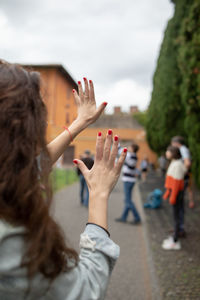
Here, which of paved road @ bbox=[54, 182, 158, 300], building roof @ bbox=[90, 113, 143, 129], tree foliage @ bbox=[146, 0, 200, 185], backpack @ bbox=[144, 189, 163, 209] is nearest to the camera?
paved road @ bbox=[54, 182, 158, 300]

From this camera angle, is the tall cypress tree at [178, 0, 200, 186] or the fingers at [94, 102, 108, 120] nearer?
the fingers at [94, 102, 108, 120]

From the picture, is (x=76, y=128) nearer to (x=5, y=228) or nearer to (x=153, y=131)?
(x=5, y=228)

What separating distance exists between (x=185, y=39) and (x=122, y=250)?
5881 mm

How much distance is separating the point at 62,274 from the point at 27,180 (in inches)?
12.7

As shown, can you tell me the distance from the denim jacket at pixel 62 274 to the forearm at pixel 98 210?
0.17 feet

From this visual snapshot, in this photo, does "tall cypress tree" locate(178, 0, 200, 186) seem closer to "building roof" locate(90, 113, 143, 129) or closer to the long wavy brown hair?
the long wavy brown hair

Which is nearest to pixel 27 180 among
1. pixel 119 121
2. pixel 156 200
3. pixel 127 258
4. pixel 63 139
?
pixel 63 139

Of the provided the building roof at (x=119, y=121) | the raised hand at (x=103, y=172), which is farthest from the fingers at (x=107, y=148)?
the building roof at (x=119, y=121)

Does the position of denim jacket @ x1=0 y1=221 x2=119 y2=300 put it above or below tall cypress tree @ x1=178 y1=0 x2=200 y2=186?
below

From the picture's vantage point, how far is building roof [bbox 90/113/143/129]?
3975 cm

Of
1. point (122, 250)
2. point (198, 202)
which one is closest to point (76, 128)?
point (122, 250)

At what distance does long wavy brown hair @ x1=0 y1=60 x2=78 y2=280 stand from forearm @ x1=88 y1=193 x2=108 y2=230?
155 millimetres

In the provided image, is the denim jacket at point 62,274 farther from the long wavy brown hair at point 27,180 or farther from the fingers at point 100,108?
the fingers at point 100,108

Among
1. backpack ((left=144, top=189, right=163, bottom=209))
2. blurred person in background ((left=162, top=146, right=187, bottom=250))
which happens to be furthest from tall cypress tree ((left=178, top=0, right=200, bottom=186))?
blurred person in background ((left=162, top=146, right=187, bottom=250))
